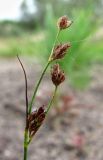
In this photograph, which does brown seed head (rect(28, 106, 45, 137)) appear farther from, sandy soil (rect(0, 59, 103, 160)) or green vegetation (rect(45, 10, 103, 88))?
green vegetation (rect(45, 10, 103, 88))

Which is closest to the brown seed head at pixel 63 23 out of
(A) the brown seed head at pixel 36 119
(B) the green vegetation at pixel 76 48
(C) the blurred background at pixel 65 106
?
(A) the brown seed head at pixel 36 119

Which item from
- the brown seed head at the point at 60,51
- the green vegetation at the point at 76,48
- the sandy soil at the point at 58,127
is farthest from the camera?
the green vegetation at the point at 76,48

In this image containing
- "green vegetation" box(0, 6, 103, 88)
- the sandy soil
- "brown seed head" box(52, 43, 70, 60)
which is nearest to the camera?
"brown seed head" box(52, 43, 70, 60)

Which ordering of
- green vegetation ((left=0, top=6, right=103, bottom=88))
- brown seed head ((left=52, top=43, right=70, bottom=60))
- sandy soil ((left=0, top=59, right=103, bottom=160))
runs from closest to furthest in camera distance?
brown seed head ((left=52, top=43, right=70, bottom=60)), sandy soil ((left=0, top=59, right=103, bottom=160)), green vegetation ((left=0, top=6, right=103, bottom=88))

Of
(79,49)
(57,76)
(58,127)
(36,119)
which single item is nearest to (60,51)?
(57,76)

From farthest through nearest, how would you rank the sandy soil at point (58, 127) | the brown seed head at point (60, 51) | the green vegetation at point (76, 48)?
the green vegetation at point (76, 48)
the sandy soil at point (58, 127)
the brown seed head at point (60, 51)

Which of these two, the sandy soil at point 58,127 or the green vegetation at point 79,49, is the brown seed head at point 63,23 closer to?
the sandy soil at point 58,127

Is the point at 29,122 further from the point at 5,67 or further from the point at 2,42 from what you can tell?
the point at 2,42

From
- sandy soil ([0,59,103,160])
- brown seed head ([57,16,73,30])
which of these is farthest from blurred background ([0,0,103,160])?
brown seed head ([57,16,73,30])
